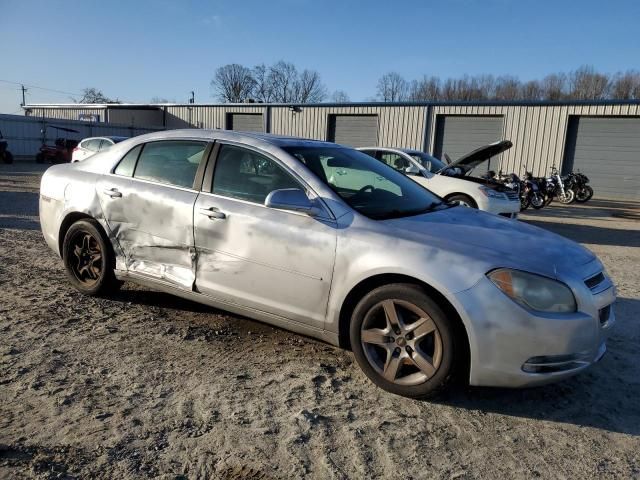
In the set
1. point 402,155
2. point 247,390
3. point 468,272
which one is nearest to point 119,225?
point 247,390

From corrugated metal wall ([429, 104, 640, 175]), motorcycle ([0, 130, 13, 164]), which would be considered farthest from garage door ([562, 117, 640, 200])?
motorcycle ([0, 130, 13, 164])

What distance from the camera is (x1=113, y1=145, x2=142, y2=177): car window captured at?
4500 mm

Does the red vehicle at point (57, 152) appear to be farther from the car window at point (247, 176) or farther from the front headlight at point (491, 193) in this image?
the car window at point (247, 176)

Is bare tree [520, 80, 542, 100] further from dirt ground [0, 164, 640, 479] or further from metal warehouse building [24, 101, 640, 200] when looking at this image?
dirt ground [0, 164, 640, 479]

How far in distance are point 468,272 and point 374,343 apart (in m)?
0.75

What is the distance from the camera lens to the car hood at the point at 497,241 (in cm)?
298

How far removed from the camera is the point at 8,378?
320 centimetres

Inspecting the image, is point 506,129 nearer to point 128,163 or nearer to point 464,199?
point 464,199

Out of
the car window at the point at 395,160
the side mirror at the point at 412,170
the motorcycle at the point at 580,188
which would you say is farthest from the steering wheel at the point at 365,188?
the motorcycle at the point at 580,188

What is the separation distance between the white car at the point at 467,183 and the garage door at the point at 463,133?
1390cm

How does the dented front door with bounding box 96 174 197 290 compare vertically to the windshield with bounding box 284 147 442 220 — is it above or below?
below

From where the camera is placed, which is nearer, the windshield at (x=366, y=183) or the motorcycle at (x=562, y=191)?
the windshield at (x=366, y=183)

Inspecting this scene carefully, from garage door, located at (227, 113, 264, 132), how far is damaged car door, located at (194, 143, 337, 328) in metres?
27.3

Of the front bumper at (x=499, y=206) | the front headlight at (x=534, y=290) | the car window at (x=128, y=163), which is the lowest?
the front bumper at (x=499, y=206)
